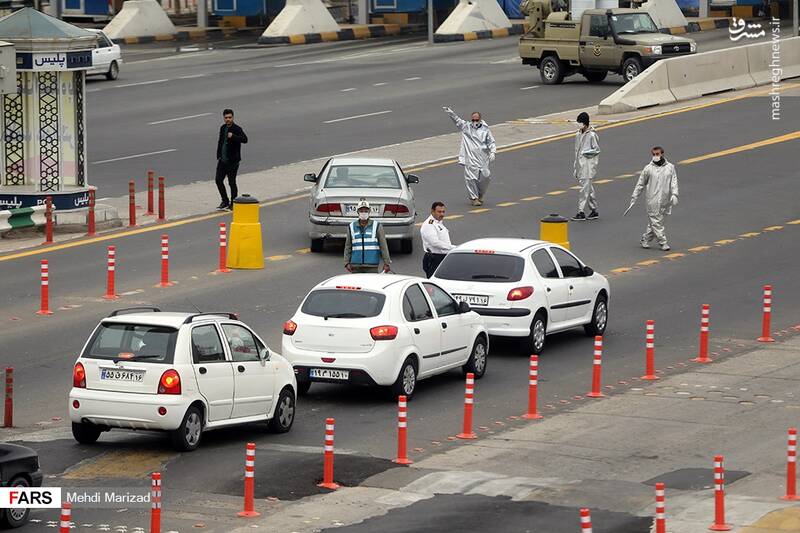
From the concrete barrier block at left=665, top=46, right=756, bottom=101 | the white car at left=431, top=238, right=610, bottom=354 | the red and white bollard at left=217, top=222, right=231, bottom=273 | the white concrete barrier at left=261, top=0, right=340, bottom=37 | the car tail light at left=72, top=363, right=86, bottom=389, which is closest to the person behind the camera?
the car tail light at left=72, top=363, right=86, bottom=389

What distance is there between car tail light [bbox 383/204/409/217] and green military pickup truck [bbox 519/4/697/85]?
71.9 ft

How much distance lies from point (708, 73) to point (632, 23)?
11.1ft

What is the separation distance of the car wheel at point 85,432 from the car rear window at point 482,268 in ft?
22.4

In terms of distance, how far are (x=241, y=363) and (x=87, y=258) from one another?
37.1ft

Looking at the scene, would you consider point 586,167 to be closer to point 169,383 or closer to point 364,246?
point 364,246

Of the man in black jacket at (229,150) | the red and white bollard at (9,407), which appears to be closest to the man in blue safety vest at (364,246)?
the red and white bollard at (9,407)

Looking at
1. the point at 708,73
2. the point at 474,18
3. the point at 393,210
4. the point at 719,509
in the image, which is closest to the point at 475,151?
the point at 393,210

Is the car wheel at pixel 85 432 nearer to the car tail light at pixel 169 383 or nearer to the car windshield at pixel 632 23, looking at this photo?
the car tail light at pixel 169 383

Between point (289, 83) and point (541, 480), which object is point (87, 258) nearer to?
point (541, 480)

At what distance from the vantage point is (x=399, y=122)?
44844 mm

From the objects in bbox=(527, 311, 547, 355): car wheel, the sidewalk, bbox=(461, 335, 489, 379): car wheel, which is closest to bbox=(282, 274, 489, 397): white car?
bbox=(461, 335, 489, 379): car wheel

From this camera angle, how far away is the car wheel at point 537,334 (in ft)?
74.5

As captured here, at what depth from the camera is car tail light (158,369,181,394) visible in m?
16.9

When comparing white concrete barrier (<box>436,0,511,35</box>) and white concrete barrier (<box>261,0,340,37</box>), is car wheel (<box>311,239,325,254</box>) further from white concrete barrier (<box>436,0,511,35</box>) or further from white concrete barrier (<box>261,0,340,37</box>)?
white concrete barrier (<box>261,0,340,37</box>)
